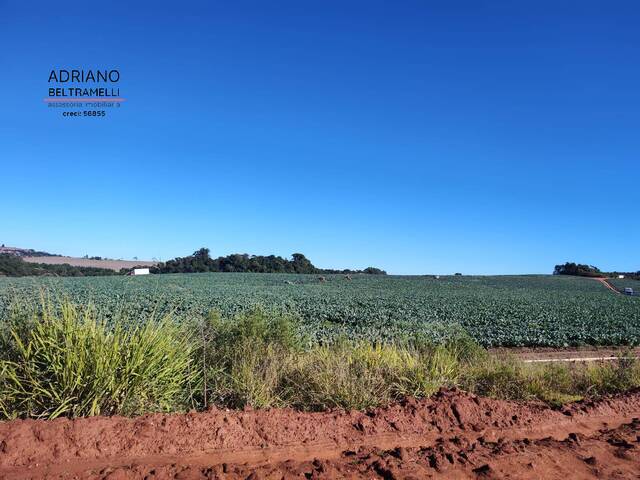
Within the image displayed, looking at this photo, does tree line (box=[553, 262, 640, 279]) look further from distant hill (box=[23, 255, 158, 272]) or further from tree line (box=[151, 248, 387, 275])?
distant hill (box=[23, 255, 158, 272])

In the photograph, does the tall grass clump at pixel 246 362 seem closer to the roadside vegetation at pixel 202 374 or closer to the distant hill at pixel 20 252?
the roadside vegetation at pixel 202 374

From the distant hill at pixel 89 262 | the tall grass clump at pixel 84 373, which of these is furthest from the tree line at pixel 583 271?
the tall grass clump at pixel 84 373

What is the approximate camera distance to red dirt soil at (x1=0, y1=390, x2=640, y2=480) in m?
4.10

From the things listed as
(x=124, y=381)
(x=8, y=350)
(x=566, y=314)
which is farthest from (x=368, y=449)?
(x=566, y=314)

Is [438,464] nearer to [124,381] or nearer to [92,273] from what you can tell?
[124,381]

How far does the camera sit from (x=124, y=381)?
5.14m

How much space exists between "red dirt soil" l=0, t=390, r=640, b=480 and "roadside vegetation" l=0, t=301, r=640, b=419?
530 millimetres

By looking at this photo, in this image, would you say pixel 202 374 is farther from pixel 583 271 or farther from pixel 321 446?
pixel 583 271

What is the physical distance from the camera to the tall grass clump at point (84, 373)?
4.96 metres

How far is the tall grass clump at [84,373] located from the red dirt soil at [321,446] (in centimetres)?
48

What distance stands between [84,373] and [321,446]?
2809mm

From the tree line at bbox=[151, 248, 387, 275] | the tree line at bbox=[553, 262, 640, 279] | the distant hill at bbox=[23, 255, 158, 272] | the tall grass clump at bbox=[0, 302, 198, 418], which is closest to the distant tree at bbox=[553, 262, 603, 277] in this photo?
the tree line at bbox=[553, 262, 640, 279]

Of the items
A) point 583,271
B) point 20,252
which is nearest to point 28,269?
point 20,252

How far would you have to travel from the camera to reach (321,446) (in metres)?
4.83
